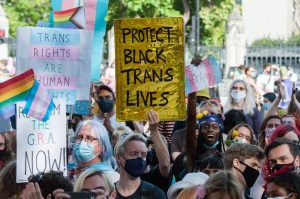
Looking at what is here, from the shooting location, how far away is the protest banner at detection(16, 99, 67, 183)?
8.28 meters

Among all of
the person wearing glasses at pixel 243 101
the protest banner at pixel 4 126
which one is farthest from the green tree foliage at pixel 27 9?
the protest banner at pixel 4 126

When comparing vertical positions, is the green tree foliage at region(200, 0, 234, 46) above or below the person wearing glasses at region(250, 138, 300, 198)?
above

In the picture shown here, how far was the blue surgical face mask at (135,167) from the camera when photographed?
841 cm

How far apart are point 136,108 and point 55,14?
3.27 m

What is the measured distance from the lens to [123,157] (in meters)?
8.55

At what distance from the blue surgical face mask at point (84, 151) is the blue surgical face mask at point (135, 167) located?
866 mm

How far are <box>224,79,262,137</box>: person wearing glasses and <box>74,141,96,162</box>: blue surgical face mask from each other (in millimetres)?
4486

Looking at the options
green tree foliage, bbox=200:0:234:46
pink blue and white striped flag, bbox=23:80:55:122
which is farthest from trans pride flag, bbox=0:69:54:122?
green tree foliage, bbox=200:0:234:46

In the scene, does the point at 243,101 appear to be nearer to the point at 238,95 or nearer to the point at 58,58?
the point at 238,95

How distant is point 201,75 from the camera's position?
11031mm

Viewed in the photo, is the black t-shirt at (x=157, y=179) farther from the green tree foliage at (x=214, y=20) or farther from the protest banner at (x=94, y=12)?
the green tree foliage at (x=214, y=20)

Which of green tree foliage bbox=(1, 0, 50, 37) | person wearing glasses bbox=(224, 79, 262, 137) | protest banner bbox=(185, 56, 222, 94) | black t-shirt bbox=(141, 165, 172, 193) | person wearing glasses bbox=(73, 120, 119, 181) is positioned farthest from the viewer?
green tree foliage bbox=(1, 0, 50, 37)

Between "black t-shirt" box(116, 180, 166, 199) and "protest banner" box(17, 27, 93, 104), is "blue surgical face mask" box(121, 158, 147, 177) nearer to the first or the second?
"black t-shirt" box(116, 180, 166, 199)

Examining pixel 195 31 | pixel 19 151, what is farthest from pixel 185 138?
pixel 195 31
